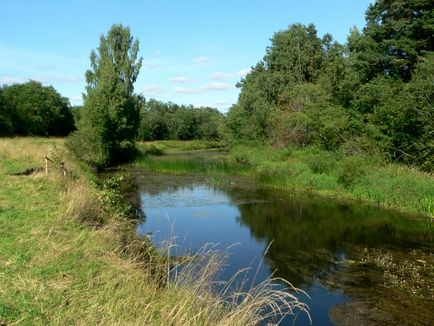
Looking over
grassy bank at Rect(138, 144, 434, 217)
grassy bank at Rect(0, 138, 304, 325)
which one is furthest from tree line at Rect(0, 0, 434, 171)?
grassy bank at Rect(0, 138, 304, 325)

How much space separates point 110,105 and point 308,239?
1176 inches

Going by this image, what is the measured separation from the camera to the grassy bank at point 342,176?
19.3 metres

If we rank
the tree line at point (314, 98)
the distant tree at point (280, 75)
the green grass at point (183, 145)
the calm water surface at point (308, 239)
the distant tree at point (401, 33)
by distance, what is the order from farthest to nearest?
the green grass at point (183, 145)
the distant tree at point (280, 75)
the distant tree at point (401, 33)
the tree line at point (314, 98)
the calm water surface at point (308, 239)

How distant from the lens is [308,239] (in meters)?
15.1

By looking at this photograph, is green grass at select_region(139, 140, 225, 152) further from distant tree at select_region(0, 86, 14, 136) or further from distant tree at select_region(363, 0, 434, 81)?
distant tree at select_region(363, 0, 434, 81)

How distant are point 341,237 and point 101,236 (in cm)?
958

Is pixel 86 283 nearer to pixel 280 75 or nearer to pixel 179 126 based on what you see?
pixel 280 75

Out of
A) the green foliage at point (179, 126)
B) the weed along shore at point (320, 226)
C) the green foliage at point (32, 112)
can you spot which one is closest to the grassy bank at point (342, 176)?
the weed along shore at point (320, 226)

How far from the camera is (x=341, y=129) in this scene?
28672 mm

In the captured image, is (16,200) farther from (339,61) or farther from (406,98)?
(339,61)

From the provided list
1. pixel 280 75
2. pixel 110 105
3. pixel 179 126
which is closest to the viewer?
pixel 110 105

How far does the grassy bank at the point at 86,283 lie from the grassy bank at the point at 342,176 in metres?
13.7

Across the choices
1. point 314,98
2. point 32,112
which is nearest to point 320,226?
point 314,98

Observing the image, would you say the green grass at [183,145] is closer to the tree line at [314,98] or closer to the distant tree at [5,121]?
the tree line at [314,98]
